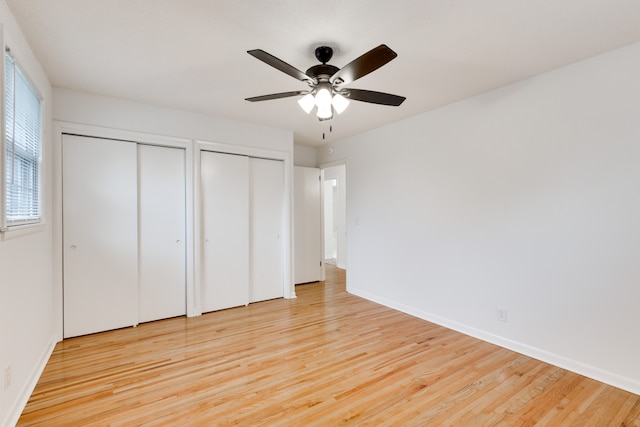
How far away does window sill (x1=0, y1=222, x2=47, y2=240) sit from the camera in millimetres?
1652

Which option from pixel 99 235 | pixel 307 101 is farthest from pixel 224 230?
pixel 307 101

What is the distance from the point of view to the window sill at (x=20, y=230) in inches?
65.0

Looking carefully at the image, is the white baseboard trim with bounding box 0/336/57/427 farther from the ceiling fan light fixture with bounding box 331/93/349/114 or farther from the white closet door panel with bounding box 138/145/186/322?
the ceiling fan light fixture with bounding box 331/93/349/114

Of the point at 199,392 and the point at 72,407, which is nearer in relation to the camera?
the point at 72,407

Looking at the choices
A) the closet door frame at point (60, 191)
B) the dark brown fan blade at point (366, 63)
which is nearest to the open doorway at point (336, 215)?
the closet door frame at point (60, 191)

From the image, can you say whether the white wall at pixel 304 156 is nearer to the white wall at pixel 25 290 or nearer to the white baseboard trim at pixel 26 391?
the white wall at pixel 25 290

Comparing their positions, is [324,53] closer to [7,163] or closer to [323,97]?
[323,97]

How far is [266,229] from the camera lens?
4.21 meters

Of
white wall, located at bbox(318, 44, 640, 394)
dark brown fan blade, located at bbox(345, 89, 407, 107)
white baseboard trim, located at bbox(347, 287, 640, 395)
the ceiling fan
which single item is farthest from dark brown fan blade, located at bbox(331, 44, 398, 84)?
white baseboard trim, located at bbox(347, 287, 640, 395)

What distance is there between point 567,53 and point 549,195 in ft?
3.56

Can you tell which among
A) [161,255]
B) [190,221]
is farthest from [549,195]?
[161,255]

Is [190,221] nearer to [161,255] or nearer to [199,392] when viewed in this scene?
[161,255]

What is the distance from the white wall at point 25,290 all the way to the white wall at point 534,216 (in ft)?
10.5

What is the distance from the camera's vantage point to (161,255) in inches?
135
